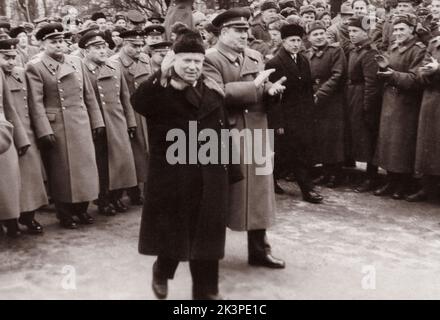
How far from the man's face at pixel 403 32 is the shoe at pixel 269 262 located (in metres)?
3.62

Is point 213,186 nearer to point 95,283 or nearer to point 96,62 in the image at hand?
point 95,283

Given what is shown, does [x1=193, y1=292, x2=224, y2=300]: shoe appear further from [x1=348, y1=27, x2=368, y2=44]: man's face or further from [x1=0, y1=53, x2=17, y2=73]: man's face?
[x1=348, y1=27, x2=368, y2=44]: man's face

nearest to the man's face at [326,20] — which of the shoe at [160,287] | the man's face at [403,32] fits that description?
the man's face at [403,32]

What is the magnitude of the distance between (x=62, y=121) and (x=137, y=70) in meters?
1.27

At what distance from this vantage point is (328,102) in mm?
8648

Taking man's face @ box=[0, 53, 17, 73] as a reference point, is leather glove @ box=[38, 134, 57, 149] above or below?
below

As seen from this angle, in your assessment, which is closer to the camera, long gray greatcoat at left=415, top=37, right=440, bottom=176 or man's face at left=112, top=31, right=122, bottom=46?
long gray greatcoat at left=415, top=37, right=440, bottom=176

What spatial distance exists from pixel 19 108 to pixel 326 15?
249 inches

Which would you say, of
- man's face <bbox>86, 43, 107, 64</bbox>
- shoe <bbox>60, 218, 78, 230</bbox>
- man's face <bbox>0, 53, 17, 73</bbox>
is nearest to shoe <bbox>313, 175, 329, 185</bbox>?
man's face <bbox>86, 43, 107, 64</bbox>

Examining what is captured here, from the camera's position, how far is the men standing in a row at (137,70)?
7.73 metres

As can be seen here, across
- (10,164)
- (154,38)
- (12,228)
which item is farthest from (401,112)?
(12,228)

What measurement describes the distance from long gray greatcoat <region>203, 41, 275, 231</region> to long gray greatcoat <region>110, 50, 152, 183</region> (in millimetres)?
2463

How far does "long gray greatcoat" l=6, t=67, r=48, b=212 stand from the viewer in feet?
21.6
